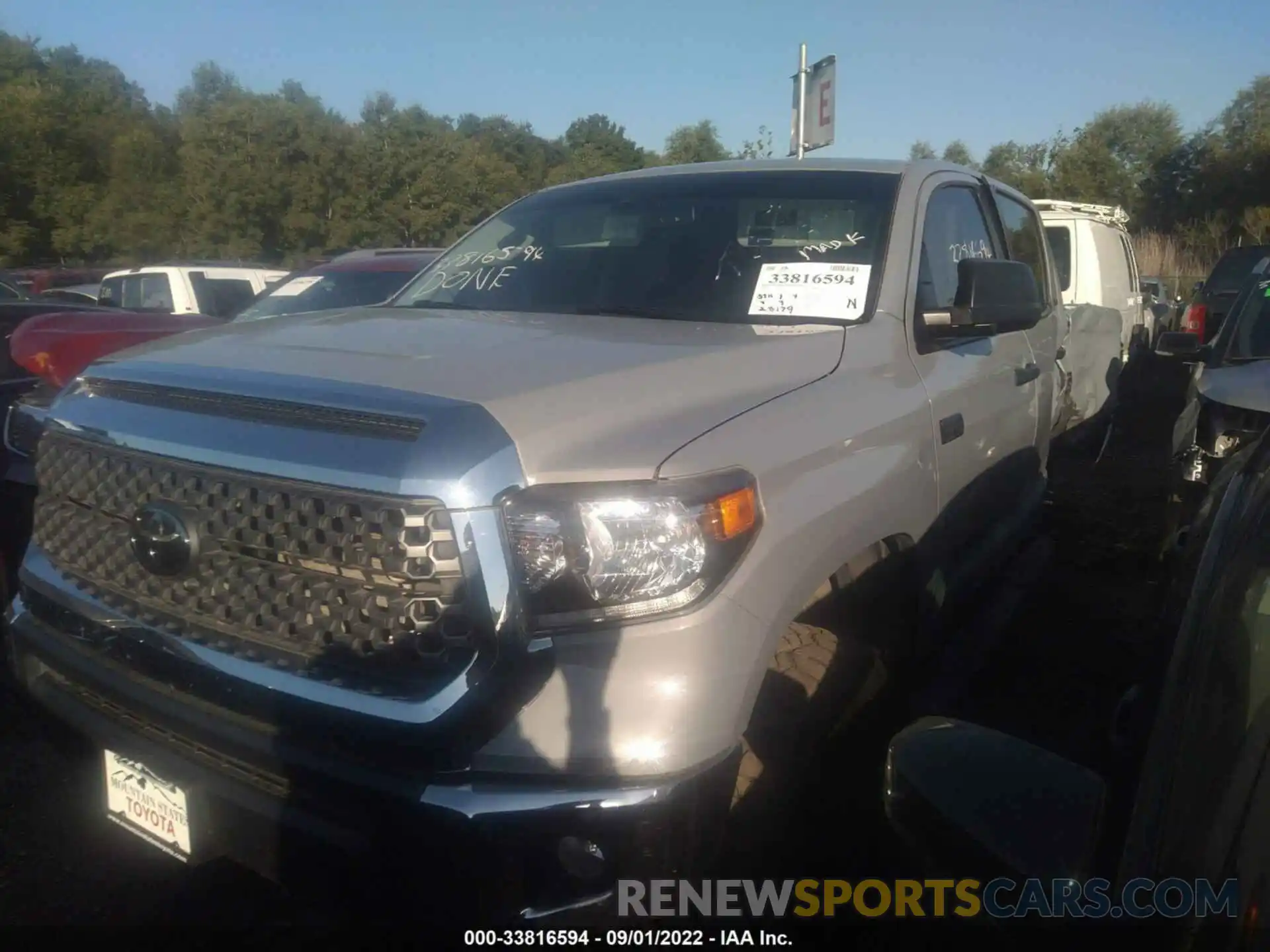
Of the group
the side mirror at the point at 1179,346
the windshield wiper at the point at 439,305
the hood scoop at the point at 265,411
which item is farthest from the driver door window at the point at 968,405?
the side mirror at the point at 1179,346

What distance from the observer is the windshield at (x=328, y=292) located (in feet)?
24.0

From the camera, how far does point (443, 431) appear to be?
6.20 ft

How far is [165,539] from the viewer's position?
84.2 inches

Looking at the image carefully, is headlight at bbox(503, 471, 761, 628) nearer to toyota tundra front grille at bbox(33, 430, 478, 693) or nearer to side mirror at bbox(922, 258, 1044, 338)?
toyota tundra front grille at bbox(33, 430, 478, 693)

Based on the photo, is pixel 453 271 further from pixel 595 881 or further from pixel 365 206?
pixel 365 206

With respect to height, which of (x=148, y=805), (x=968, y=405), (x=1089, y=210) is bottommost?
(x=148, y=805)

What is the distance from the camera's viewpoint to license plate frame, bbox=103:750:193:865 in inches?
87.0

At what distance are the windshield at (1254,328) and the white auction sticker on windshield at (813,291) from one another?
3769 millimetres

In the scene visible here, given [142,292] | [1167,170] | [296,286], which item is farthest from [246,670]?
[1167,170]

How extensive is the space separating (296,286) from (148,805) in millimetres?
6019

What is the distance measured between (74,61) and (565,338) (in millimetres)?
68753

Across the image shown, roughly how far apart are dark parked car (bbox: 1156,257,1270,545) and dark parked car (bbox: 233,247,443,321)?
197 inches

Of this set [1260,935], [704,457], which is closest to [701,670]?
[704,457]

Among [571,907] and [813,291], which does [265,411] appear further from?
[813,291]
